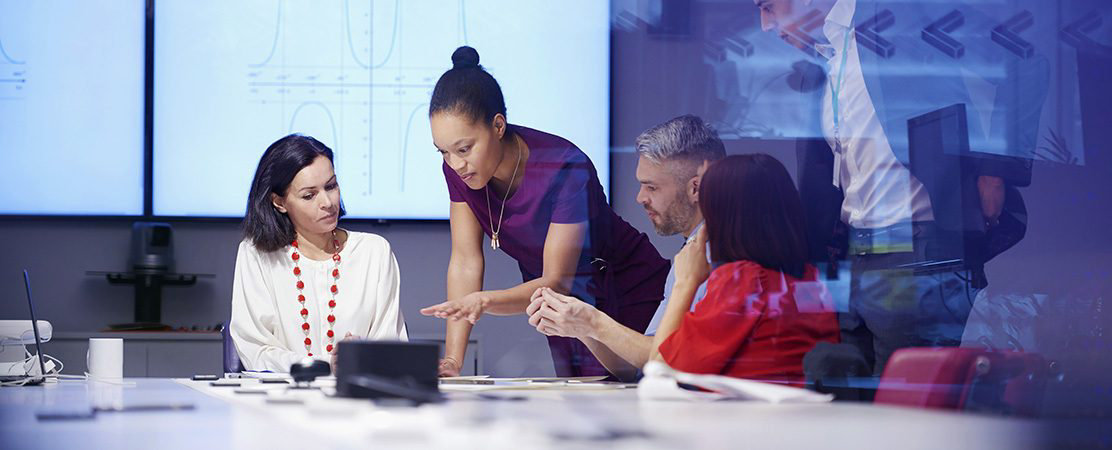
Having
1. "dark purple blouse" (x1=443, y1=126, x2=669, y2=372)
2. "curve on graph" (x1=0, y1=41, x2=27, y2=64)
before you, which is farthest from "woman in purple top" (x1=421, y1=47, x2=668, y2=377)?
"curve on graph" (x1=0, y1=41, x2=27, y2=64)

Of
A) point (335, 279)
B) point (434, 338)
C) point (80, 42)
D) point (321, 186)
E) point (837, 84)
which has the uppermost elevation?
point (80, 42)

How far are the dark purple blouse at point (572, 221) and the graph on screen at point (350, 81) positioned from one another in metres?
0.96

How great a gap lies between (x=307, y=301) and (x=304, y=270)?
0.08 metres

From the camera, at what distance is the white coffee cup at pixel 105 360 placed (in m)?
2.03

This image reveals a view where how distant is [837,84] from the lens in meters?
2.09

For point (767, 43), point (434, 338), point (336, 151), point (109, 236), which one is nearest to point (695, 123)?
point (767, 43)

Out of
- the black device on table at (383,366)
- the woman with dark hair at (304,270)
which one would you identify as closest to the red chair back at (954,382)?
the black device on table at (383,366)

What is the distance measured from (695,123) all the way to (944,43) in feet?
1.82

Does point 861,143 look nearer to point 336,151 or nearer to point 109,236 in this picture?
point 336,151

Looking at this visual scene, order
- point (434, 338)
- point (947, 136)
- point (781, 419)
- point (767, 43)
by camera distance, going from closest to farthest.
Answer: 1. point (781, 419)
2. point (947, 136)
3. point (767, 43)
4. point (434, 338)

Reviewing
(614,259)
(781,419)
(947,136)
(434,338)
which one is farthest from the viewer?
(434,338)

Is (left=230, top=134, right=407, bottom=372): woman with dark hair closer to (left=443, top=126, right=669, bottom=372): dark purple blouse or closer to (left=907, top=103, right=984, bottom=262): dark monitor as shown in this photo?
(left=443, top=126, right=669, bottom=372): dark purple blouse

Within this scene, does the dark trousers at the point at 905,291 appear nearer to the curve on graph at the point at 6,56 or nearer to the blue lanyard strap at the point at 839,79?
the blue lanyard strap at the point at 839,79

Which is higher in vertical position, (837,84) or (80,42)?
(80,42)
